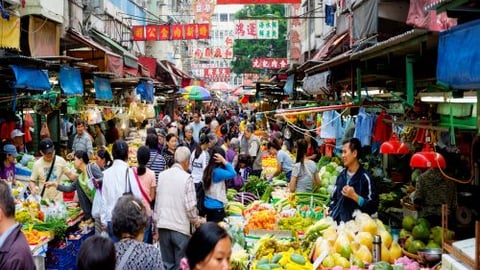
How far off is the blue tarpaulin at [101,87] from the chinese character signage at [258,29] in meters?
15.6

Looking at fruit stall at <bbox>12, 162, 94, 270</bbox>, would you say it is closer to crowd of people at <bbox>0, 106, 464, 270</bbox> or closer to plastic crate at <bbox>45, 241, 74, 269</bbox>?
plastic crate at <bbox>45, 241, 74, 269</bbox>

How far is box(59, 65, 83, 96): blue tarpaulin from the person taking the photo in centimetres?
1142

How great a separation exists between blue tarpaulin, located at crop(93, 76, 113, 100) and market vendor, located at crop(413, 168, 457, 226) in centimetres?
837

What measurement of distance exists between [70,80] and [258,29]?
63.4ft

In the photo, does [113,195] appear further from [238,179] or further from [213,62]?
[213,62]

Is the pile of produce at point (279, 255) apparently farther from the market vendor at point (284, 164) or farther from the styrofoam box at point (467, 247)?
the market vendor at point (284, 164)

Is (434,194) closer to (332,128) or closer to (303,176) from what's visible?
(303,176)

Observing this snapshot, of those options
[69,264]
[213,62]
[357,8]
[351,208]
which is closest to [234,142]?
[357,8]

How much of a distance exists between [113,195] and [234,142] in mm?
7476

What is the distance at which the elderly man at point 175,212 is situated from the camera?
7395 millimetres

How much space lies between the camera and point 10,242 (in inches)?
165

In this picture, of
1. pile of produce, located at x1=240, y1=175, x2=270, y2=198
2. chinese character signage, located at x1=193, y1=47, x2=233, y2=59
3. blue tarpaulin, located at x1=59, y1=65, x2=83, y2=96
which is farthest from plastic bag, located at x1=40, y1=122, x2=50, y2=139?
chinese character signage, located at x1=193, y1=47, x2=233, y2=59

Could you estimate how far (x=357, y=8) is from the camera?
12.4 m

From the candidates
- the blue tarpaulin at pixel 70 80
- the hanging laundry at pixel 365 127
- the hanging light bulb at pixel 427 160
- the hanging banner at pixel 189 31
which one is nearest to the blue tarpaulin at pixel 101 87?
the blue tarpaulin at pixel 70 80
